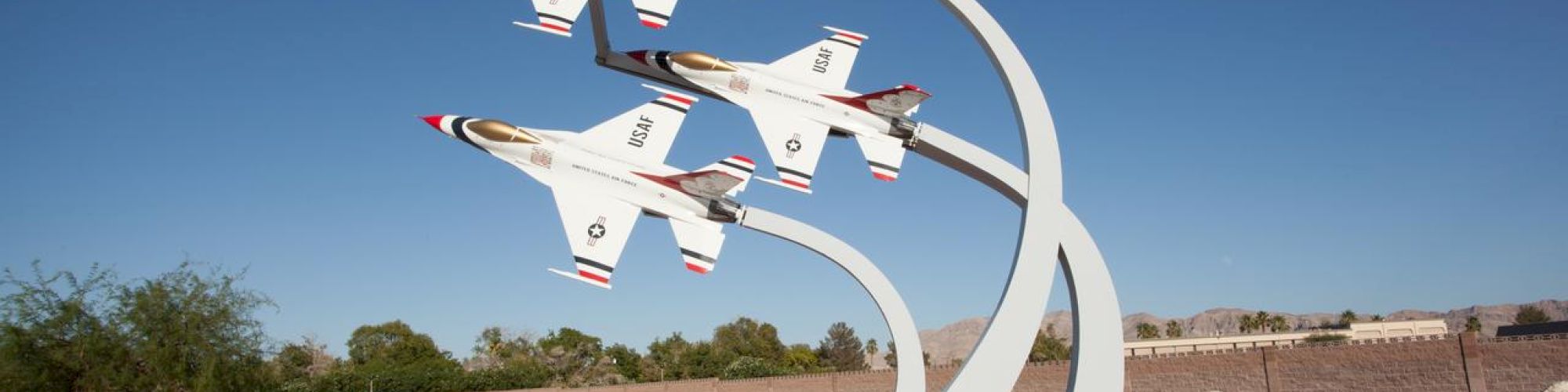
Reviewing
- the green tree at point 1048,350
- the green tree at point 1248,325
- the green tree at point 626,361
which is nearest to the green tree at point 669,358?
the green tree at point 626,361

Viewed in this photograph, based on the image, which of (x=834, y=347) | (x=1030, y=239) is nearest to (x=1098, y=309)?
(x=1030, y=239)

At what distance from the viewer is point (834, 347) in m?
126

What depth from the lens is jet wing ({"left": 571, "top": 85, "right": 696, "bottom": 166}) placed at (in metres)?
18.8

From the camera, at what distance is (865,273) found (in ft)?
63.3

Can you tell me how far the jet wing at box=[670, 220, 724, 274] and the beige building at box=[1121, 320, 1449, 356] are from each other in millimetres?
71834

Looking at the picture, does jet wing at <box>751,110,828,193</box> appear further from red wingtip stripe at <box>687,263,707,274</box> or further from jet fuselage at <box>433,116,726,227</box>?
red wingtip stripe at <box>687,263,707,274</box>

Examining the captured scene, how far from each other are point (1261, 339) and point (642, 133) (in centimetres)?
8826

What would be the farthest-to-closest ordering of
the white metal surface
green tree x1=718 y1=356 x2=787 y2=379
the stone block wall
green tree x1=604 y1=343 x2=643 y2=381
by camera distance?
1. green tree x1=604 y1=343 x2=643 y2=381
2. green tree x1=718 y1=356 x2=787 y2=379
3. the stone block wall
4. the white metal surface

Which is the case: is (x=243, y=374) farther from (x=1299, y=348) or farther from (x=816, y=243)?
(x=1299, y=348)

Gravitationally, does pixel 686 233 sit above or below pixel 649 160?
below

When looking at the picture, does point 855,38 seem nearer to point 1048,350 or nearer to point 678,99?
point 678,99

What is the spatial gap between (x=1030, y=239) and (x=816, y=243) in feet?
12.3

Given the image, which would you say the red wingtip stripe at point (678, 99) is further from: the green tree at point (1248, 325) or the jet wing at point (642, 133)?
the green tree at point (1248, 325)

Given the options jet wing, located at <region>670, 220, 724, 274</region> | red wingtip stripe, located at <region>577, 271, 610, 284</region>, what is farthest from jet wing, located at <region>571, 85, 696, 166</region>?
red wingtip stripe, located at <region>577, 271, 610, 284</region>
